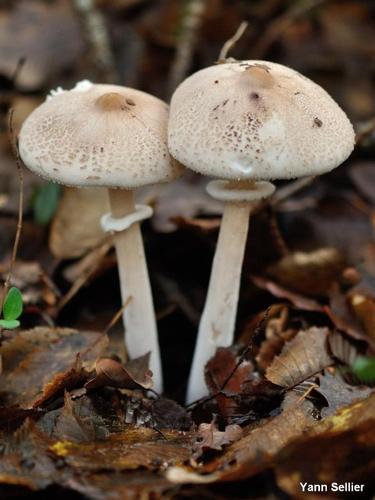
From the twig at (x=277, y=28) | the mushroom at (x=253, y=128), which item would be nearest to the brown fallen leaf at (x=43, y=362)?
the mushroom at (x=253, y=128)

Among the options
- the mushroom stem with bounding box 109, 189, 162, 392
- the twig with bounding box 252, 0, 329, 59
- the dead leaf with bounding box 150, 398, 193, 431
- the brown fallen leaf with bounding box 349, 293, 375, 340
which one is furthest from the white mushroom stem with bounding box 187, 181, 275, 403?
the twig with bounding box 252, 0, 329, 59

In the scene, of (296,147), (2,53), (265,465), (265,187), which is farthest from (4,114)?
(265,465)

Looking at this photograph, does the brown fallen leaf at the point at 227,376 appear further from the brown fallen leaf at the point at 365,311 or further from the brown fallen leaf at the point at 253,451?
the brown fallen leaf at the point at 365,311

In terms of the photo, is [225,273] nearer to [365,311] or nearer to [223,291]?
[223,291]

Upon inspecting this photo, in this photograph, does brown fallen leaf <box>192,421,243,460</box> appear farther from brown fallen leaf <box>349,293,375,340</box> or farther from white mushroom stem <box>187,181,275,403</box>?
brown fallen leaf <box>349,293,375,340</box>

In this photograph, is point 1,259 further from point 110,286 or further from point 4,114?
point 4,114

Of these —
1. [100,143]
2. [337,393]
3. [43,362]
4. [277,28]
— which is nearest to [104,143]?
[100,143]

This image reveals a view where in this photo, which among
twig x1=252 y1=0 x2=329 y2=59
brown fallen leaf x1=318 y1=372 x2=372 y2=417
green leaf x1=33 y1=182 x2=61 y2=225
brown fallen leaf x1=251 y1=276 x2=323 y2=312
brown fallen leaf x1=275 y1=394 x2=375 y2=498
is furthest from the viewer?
twig x1=252 y1=0 x2=329 y2=59

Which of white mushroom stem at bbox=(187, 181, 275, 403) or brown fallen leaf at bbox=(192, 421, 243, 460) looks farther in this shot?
white mushroom stem at bbox=(187, 181, 275, 403)
